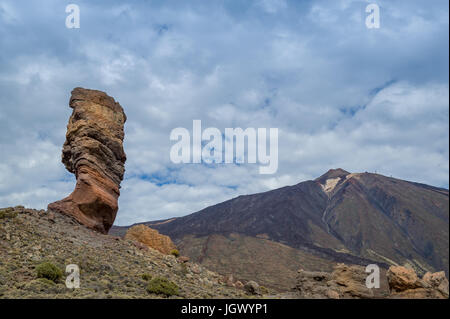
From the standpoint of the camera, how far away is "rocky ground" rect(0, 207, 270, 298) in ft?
38.4

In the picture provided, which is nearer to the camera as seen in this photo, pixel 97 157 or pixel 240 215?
pixel 97 157

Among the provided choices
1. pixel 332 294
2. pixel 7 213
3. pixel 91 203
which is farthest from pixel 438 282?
pixel 7 213

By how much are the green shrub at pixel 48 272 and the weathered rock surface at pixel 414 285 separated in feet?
46.0

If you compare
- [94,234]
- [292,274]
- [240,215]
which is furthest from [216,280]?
[240,215]

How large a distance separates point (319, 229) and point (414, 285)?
113 metres

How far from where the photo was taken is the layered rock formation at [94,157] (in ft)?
72.6

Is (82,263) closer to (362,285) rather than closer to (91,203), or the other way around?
(91,203)

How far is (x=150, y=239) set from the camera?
24.3 m

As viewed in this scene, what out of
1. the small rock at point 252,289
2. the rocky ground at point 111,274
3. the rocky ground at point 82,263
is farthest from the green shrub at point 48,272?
the small rock at point 252,289

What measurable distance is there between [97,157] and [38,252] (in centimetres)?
1072

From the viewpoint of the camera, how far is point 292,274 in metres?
60.4
